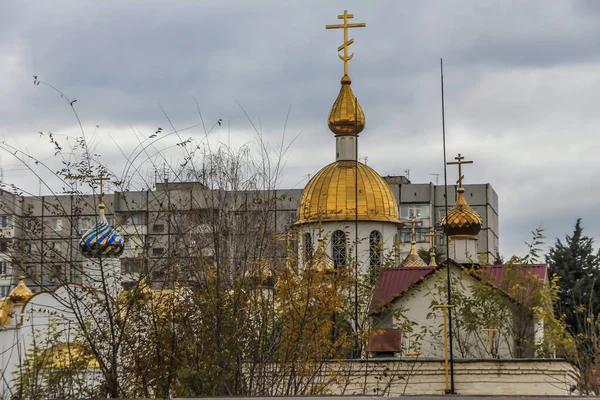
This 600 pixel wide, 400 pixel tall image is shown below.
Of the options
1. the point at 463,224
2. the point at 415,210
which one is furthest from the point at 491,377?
the point at 415,210

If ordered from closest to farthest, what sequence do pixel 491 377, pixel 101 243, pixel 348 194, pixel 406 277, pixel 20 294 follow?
pixel 101 243
pixel 491 377
pixel 406 277
pixel 20 294
pixel 348 194

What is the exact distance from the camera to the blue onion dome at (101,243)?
40.0 ft

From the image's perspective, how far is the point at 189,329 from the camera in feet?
42.3

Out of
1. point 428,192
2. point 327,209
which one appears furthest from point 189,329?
point 428,192

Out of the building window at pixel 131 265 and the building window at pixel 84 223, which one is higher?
the building window at pixel 84 223

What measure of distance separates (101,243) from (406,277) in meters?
17.9

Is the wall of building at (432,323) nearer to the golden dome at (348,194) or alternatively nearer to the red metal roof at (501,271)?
the red metal roof at (501,271)

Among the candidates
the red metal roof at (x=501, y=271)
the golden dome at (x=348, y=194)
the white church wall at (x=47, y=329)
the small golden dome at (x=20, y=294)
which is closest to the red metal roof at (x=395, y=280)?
the red metal roof at (x=501, y=271)

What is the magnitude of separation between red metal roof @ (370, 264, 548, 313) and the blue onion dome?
41.7ft

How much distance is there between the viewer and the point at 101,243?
1288 cm

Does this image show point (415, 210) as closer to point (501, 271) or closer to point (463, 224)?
point (463, 224)

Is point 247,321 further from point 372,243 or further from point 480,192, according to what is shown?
point 480,192

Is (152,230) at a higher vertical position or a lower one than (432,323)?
higher

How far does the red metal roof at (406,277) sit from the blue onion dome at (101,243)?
12.7m
